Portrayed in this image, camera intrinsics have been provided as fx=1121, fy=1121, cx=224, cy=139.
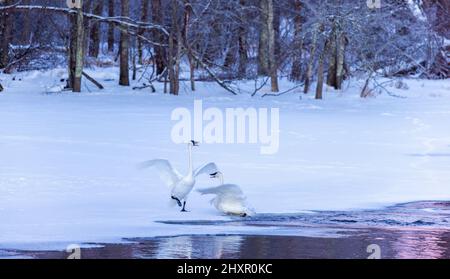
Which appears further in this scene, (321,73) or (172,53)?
(172,53)

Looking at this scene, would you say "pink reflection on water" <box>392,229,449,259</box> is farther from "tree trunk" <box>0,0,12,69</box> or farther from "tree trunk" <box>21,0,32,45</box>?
"tree trunk" <box>21,0,32,45</box>

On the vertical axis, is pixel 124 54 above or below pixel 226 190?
above

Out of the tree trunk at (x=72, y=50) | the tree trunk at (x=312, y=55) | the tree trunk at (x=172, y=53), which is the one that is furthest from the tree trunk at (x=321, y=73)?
the tree trunk at (x=72, y=50)

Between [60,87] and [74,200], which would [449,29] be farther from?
[74,200]

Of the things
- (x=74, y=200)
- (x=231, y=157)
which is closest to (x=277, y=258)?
(x=74, y=200)

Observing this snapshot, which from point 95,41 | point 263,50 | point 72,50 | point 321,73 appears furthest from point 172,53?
point 95,41

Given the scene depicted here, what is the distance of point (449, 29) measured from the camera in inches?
1825

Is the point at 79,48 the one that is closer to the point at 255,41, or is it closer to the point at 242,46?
the point at 242,46

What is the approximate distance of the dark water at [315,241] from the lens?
9.70 metres

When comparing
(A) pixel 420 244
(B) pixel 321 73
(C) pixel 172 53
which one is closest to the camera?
(A) pixel 420 244

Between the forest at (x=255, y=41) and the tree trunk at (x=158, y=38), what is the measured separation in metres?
0.05

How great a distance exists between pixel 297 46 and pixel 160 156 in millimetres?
22860

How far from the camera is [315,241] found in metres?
10.5
